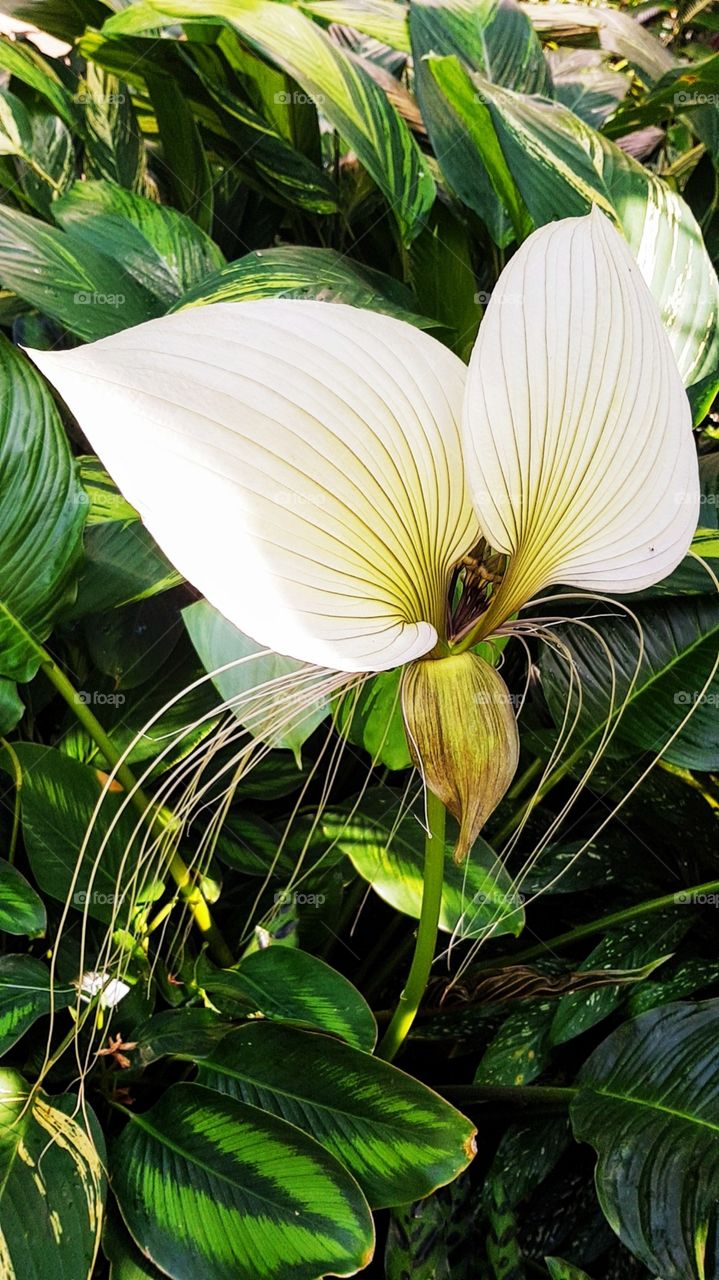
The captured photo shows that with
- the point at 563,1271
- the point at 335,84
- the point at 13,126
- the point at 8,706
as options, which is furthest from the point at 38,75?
the point at 563,1271

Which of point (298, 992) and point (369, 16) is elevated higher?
point (369, 16)

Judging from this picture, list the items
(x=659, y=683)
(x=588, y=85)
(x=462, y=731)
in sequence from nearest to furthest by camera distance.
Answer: (x=462, y=731)
(x=659, y=683)
(x=588, y=85)

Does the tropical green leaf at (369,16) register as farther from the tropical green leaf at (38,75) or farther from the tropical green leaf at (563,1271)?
the tropical green leaf at (563,1271)

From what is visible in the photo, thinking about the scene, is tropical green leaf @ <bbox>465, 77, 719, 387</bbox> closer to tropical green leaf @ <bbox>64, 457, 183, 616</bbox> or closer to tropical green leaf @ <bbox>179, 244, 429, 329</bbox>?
tropical green leaf @ <bbox>179, 244, 429, 329</bbox>

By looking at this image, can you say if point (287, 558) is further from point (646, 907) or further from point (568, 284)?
point (646, 907)

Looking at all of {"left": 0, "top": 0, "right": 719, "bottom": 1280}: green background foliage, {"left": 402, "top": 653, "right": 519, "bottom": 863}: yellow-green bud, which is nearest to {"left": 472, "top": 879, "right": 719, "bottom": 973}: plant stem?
{"left": 0, "top": 0, "right": 719, "bottom": 1280}: green background foliage

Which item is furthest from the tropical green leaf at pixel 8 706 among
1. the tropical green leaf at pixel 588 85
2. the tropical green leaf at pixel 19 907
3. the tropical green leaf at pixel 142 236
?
the tropical green leaf at pixel 588 85

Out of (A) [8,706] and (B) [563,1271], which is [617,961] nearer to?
(B) [563,1271]
